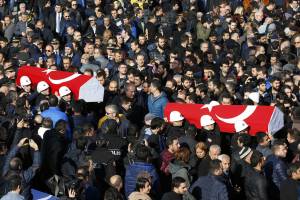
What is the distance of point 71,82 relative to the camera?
1672 cm

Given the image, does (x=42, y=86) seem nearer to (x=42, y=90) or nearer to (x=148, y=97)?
(x=42, y=90)

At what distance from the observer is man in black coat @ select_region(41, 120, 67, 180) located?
1303cm

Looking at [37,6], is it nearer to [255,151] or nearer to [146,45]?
[146,45]

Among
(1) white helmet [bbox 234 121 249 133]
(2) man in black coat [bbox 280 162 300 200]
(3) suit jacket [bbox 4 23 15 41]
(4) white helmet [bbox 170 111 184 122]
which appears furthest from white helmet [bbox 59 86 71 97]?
(3) suit jacket [bbox 4 23 15 41]

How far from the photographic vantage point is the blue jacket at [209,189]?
37.7ft

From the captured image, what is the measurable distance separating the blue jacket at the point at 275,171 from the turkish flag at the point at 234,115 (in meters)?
1.89

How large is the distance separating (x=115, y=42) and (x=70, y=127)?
5390 millimetres

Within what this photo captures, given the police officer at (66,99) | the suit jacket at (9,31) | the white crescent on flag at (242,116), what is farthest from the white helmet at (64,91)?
the suit jacket at (9,31)

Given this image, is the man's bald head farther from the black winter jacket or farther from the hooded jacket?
the black winter jacket

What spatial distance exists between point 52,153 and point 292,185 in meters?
3.61

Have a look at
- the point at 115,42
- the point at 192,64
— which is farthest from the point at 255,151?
the point at 115,42

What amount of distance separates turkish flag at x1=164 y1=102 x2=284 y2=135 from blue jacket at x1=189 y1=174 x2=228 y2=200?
309 cm

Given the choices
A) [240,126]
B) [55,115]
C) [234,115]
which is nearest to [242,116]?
[234,115]

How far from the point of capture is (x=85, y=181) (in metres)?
11.7
